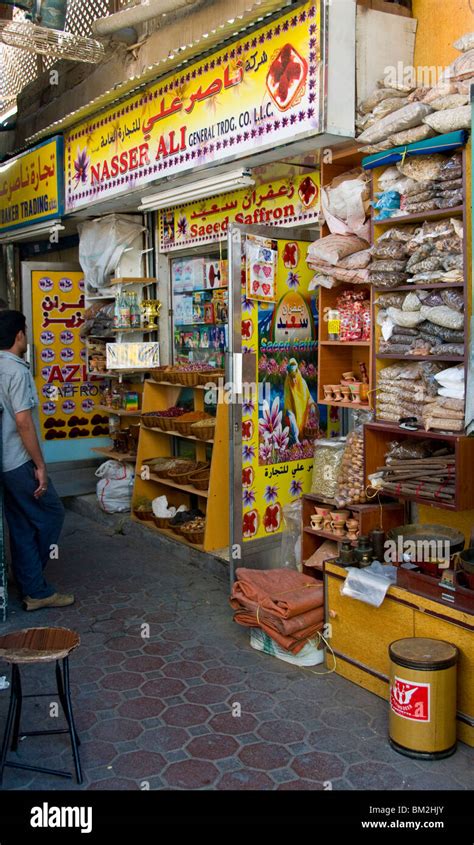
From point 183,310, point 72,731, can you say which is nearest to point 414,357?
point 72,731

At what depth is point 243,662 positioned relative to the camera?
4695mm

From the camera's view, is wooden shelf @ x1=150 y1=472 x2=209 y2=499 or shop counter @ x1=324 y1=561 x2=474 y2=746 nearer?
shop counter @ x1=324 y1=561 x2=474 y2=746

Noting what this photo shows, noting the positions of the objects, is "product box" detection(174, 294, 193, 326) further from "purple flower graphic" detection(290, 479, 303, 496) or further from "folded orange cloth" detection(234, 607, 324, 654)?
"folded orange cloth" detection(234, 607, 324, 654)

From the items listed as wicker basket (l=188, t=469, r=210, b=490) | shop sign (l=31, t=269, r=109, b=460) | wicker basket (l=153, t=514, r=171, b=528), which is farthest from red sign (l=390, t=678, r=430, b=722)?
shop sign (l=31, t=269, r=109, b=460)

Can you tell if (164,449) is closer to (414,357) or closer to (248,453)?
(248,453)

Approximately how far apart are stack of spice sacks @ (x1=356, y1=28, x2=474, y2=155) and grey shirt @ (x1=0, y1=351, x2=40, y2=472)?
2.64m

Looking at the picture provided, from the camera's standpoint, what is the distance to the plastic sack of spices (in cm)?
520

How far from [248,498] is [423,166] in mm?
2549

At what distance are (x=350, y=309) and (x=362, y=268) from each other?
0.30 metres

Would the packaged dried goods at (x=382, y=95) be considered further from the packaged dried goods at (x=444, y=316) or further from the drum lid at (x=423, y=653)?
the drum lid at (x=423, y=653)

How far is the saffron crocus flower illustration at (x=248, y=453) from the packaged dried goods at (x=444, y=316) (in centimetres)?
175

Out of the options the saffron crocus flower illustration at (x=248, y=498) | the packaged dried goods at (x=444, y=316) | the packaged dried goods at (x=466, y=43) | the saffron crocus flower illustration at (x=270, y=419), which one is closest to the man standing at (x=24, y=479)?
the saffron crocus flower illustration at (x=248, y=498)

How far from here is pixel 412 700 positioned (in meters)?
3.53

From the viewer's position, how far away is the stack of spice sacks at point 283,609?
4496 millimetres
